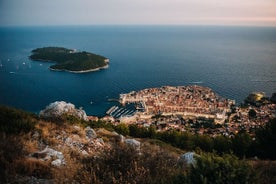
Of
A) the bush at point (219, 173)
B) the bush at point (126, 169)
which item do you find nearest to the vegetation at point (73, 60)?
the bush at point (126, 169)

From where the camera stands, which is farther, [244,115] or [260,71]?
[260,71]

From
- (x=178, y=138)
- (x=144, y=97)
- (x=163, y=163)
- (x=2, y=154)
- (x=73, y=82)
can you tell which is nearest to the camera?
(x=163, y=163)

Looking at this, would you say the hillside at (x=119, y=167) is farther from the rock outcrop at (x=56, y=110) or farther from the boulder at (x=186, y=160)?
the rock outcrop at (x=56, y=110)

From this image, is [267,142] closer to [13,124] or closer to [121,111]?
[13,124]

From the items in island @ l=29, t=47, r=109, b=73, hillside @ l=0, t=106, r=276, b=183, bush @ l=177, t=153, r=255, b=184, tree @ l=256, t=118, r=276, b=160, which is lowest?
island @ l=29, t=47, r=109, b=73

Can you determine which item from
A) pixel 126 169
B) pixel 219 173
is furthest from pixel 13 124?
pixel 219 173

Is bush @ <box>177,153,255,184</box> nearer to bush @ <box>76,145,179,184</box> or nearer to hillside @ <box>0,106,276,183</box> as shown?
hillside @ <box>0,106,276,183</box>

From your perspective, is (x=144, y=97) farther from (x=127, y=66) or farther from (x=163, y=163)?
(x=163, y=163)

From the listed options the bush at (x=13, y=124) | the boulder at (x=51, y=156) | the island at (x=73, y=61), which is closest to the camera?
the boulder at (x=51, y=156)

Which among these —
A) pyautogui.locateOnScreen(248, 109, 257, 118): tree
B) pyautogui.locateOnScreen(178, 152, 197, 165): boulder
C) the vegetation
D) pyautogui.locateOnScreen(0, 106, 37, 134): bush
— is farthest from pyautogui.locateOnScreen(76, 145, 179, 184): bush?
the vegetation

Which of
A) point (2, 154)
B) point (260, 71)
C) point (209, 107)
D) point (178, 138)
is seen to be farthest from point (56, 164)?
point (260, 71)

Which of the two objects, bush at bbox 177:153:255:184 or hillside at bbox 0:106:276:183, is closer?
bush at bbox 177:153:255:184
